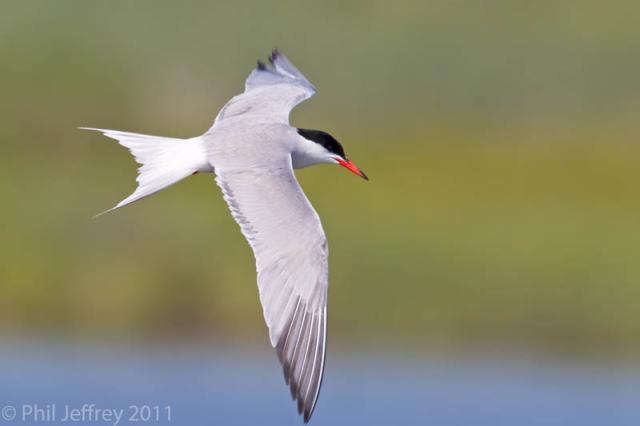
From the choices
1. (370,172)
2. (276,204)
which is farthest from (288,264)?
(370,172)

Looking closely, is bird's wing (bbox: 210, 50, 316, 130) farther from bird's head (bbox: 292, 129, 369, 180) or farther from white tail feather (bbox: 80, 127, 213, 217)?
white tail feather (bbox: 80, 127, 213, 217)

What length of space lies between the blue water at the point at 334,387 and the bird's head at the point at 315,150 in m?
3.84

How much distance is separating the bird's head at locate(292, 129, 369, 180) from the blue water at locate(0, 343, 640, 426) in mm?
3838

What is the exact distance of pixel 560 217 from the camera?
1403 centimetres

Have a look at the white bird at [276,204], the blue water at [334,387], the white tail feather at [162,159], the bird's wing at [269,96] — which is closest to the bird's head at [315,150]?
the white bird at [276,204]

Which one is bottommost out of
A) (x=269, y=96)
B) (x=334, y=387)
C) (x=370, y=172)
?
(x=334, y=387)

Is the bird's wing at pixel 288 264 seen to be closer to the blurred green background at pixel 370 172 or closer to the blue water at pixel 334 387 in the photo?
the blue water at pixel 334 387

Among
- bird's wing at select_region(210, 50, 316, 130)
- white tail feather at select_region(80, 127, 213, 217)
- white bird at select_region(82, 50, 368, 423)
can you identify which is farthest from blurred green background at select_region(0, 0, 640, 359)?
white tail feather at select_region(80, 127, 213, 217)

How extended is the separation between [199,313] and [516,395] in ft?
7.30

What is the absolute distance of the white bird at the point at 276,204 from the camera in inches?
270

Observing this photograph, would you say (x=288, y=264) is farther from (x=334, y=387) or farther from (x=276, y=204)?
(x=334, y=387)

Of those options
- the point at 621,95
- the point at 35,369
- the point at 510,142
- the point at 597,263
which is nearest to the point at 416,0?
the point at 621,95

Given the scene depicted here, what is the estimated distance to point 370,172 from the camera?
14953 millimetres

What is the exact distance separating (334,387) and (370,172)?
297 centimetres
